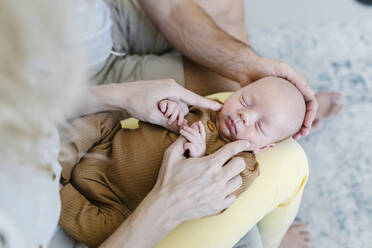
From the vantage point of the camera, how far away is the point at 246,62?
121 cm

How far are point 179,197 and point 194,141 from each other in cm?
16

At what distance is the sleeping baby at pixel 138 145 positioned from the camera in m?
0.92

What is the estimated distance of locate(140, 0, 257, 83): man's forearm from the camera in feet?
4.02

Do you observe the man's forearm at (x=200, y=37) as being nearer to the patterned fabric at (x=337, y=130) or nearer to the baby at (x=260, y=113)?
the baby at (x=260, y=113)

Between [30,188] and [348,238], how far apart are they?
1176 millimetres

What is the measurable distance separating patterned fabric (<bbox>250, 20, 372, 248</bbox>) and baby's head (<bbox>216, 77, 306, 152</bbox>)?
0.53 m

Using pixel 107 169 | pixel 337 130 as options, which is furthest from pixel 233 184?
pixel 337 130

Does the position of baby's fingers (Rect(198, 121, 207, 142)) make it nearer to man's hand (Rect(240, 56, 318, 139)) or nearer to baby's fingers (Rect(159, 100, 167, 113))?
baby's fingers (Rect(159, 100, 167, 113))

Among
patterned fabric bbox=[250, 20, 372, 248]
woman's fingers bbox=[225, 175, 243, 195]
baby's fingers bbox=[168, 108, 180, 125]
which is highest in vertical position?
baby's fingers bbox=[168, 108, 180, 125]

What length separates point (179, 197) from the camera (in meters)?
0.83

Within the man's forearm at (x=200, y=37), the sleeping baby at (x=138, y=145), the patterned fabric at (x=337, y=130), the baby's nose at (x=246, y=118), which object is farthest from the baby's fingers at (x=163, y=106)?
the patterned fabric at (x=337, y=130)

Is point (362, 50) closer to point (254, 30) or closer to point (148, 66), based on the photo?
point (254, 30)

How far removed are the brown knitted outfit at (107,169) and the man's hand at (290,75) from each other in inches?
9.1

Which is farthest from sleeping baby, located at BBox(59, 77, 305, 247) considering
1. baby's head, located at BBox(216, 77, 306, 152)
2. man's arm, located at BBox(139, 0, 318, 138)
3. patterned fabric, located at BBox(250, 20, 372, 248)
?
patterned fabric, located at BBox(250, 20, 372, 248)
